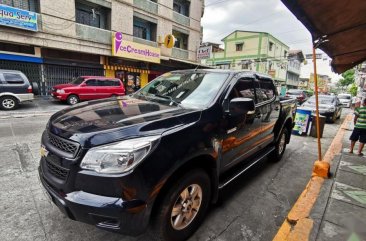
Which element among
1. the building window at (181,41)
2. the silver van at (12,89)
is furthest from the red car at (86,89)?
the building window at (181,41)

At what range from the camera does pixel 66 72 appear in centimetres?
1542

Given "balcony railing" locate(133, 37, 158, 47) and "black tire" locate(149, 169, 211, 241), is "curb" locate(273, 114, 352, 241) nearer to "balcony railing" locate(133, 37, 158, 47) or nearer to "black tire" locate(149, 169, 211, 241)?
"black tire" locate(149, 169, 211, 241)

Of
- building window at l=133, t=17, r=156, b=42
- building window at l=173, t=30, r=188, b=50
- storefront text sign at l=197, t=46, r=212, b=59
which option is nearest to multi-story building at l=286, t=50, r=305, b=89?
building window at l=173, t=30, r=188, b=50

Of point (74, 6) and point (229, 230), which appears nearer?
point (229, 230)

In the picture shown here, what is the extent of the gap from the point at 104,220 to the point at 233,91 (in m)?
2.19

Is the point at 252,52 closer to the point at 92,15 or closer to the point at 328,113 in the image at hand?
the point at 328,113

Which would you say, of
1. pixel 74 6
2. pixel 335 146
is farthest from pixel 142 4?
pixel 335 146

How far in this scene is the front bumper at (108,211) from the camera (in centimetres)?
187

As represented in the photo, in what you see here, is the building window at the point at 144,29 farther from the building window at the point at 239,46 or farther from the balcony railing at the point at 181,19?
the building window at the point at 239,46

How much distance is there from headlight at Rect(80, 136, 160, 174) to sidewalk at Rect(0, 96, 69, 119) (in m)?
9.67

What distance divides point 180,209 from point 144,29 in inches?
755

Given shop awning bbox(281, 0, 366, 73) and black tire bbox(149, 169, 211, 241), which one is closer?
black tire bbox(149, 169, 211, 241)

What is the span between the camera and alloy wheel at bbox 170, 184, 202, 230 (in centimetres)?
236

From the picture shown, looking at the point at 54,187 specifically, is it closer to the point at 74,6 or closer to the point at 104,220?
the point at 104,220
